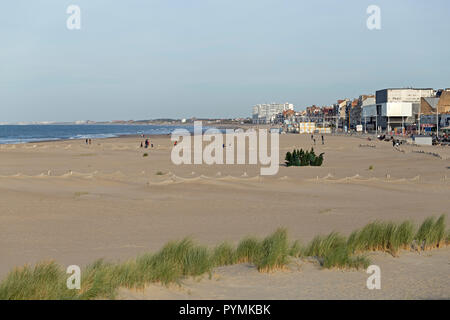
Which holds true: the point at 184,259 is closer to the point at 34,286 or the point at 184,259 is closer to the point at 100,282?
the point at 100,282

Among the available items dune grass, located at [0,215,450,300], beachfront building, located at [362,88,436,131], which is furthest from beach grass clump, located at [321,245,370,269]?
beachfront building, located at [362,88,436,131]

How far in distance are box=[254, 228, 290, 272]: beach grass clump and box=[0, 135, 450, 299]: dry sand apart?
0.63 feet

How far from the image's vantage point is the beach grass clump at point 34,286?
6.31 metres

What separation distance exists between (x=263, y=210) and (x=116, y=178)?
384 inches

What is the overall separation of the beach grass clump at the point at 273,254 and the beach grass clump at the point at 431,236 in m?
2.88

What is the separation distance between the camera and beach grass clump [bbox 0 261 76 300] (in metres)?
6.31

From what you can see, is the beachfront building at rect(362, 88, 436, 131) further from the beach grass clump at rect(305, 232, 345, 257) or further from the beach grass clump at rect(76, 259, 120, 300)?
the beach grass clump at rect(76, 259, 120, 300)

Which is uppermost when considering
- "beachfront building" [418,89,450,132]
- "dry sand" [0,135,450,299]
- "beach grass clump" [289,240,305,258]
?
"beachfront building" [418,89,450,132]

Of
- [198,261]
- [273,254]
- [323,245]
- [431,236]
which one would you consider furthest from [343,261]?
[431,236]

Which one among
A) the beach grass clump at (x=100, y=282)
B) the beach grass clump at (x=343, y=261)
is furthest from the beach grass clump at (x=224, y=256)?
the beach grass clump at (x=100, y=282)

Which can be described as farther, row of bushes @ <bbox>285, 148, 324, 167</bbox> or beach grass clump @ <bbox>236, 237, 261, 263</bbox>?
row of bushes @ <bbox>285, 148, 324, 167</bbox>

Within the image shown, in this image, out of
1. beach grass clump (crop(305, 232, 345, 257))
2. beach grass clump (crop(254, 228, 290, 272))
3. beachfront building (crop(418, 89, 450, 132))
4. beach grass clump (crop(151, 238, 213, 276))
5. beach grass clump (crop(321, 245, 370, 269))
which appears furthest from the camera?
beachfront building (crop(418, 89, 450, 132))

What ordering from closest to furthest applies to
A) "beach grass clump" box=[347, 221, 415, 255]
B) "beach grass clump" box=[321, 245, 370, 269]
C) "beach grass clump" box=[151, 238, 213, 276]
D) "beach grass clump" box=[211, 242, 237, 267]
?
"beach grass clump" box=[151, 238, 213, 276], "beach grass clump" box=[321, 245, 370, 269], "beach grass clump" box=[211, 242, 237, 267], "beach grass clump" box=[347, 221, 415, 255]
